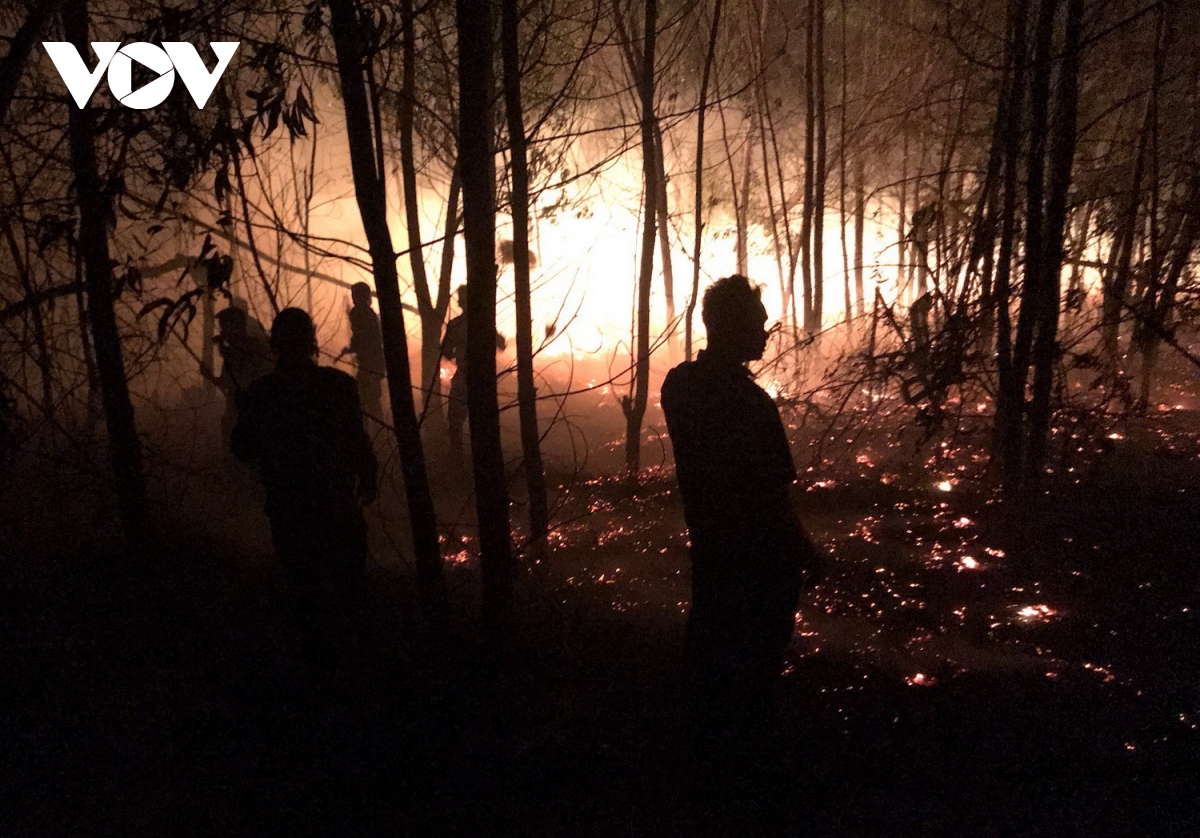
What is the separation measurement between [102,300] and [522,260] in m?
2.24

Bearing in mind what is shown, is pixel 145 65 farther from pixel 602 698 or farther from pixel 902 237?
pixel 902 237

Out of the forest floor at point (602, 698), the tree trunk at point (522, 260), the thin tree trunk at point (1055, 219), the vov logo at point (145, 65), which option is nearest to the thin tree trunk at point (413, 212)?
the tree trunk at point (522, 260)

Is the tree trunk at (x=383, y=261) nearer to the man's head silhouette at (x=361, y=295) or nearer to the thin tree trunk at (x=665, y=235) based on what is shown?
the thin tree trunk at (x=665, y=235)

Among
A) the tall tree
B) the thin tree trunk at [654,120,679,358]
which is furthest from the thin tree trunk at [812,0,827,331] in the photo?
the tall tree

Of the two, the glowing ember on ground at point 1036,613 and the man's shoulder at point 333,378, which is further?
the glowing ember on ground at point 1036,613

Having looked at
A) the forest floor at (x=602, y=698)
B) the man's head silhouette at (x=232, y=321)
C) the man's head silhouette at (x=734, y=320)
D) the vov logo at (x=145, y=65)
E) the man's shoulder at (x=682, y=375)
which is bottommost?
the forest floor at (x=602, y=698)

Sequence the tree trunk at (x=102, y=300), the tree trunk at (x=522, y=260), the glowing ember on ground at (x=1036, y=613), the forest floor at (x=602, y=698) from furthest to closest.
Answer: the glowing ember on ground at (x=1036, y=613) < the tree trunk at (x=102, y=300) < the tree trunk at (x=522, y=260) < the forest floor at (x=602, y=698)

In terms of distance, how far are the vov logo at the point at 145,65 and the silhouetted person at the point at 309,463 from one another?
118 centimetres

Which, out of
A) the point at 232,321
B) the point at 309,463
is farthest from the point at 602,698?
the point at 232,321

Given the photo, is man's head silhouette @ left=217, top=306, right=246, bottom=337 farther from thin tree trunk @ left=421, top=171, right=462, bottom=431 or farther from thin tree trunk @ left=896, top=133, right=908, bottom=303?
thin tree trunk @ left=896, top=133, right=908, bottom=303

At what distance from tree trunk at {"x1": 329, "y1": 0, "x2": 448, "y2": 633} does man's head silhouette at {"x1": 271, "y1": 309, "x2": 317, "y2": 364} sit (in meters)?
0.36

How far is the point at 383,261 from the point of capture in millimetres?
3318

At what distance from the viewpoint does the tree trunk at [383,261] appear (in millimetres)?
3221

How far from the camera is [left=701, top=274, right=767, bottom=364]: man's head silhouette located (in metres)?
2.81
